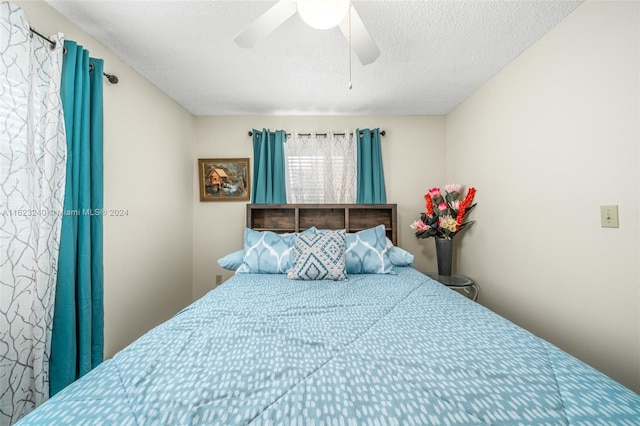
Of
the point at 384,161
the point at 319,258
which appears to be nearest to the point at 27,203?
the point at 319,258

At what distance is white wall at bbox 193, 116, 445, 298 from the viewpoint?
301 centimetres

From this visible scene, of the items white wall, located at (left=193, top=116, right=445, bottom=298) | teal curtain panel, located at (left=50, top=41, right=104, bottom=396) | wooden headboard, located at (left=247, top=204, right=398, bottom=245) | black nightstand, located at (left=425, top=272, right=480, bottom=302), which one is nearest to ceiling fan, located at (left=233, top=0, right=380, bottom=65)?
teal curtain panel, located at (left=50, top=41, right=104, bottom=396)

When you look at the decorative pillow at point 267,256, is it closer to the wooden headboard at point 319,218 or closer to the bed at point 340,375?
the wooden headboard at point 319,218

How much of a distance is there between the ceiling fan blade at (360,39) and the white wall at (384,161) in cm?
154

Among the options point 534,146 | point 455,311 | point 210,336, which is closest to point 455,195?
point 534,146

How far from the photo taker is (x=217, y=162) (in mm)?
3010

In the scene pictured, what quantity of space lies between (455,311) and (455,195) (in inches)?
64.1

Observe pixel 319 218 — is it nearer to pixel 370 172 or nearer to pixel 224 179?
pixel 370 172

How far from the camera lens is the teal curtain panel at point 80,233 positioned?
1.44m

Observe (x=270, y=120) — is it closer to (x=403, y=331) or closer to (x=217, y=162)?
(x=217, y=162)

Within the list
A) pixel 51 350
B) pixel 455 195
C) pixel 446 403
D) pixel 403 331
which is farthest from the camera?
pixel 455 195

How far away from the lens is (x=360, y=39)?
135cm

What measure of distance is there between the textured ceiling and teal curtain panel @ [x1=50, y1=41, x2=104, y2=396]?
1.29 feet

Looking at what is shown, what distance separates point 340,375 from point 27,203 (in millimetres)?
1728
